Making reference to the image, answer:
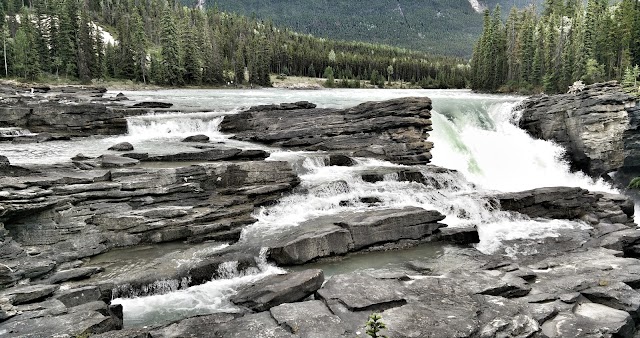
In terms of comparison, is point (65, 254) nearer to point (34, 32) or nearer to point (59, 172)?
point (59, 172)

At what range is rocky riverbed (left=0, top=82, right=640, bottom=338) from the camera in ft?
37.7

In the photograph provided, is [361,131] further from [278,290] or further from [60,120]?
[60,120]

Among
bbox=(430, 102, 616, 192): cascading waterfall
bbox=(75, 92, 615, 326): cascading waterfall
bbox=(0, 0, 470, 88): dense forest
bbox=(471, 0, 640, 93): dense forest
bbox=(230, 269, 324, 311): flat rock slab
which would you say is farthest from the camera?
bbox=(0, 0, 470, 88): dense forest

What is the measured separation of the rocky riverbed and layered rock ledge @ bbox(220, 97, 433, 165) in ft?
8.97

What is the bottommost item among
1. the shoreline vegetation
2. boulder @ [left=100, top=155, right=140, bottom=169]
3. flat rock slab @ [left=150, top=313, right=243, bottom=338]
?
flat rock slab @ [left=150, top=313, right=243, bottom=338]

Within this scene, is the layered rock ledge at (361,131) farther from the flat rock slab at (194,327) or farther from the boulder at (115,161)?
the flat rock slab at (194,327)

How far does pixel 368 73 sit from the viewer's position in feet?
536

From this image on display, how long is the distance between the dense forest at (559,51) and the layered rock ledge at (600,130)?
17.3 metres

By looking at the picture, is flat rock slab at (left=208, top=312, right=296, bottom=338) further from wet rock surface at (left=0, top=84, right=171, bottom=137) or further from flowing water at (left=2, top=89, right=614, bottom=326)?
wet rock surface at (left=0, top=84, right=171, bottom=137)

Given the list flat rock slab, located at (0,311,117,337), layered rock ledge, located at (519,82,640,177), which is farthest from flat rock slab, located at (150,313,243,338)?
layered rock ledge, located at (519,82,640,177)

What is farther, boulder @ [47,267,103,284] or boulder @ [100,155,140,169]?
boulder @ [100,155,140,169]

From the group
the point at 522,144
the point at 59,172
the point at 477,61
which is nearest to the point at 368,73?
the point at 477,61

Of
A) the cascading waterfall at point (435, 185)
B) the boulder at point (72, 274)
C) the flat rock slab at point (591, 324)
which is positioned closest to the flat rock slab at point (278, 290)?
the cascading waterfall at point (435, 185)

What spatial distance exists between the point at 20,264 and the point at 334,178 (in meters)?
14.5
